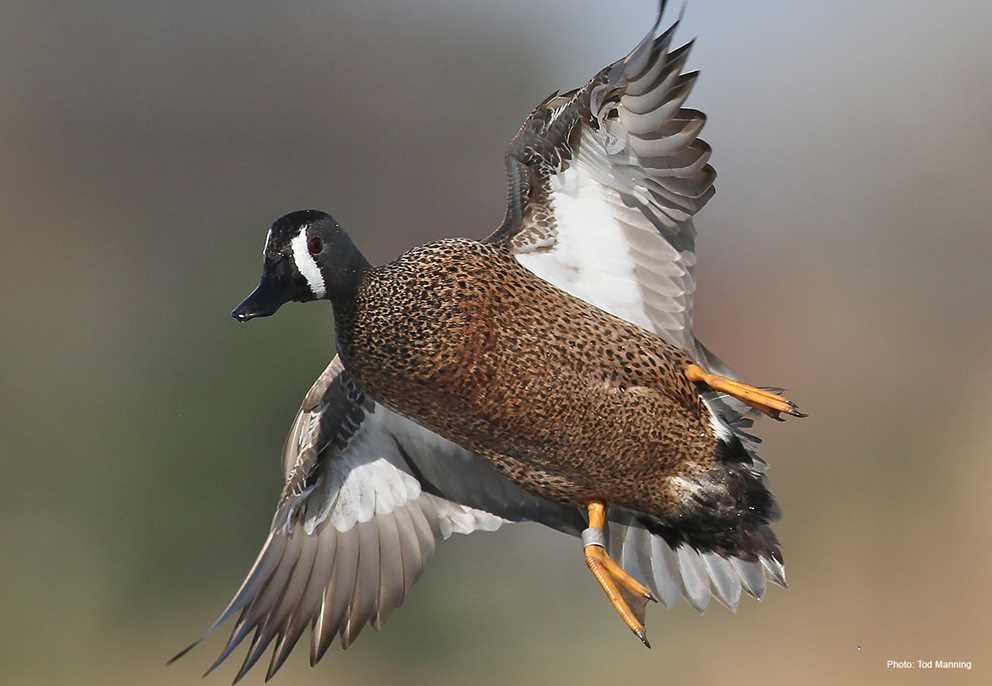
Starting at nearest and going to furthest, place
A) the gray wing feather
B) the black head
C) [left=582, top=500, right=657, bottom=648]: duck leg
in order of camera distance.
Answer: the black head, [left=582, top=500, right=657, bottom=648]: duck leg, the gray wing feather

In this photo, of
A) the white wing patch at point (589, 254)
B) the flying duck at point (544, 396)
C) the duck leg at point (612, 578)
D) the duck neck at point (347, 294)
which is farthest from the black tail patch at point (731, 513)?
the duck neck at point (347, 294)

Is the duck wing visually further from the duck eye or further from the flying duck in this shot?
the duck eye

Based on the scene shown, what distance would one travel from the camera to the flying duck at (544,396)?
1872 millimetres

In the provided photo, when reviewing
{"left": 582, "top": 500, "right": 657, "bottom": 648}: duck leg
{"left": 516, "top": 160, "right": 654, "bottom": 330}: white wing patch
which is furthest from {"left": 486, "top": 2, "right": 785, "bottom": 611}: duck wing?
{"left": 582, "top": 500, "right": 657, "bottom": 648}: duck leg

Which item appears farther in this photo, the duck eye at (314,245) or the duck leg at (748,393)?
the duck leg at (748,393)

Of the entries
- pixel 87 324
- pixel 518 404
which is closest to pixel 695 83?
pixel 518 404

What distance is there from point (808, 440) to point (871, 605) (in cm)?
51

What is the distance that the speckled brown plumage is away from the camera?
1.87 metres

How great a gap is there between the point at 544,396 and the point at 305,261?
42cm

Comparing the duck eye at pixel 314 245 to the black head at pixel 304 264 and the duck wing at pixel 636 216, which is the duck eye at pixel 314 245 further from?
the duck wing at pixel 636 216

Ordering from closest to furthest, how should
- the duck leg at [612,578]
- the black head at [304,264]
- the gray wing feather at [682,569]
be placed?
the black head at [304,264], the duck leg at [612,578], the gray wing feather at [682,569]

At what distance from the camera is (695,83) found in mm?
1886

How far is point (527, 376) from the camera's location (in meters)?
1.91

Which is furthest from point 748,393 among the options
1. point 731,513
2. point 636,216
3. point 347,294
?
point 347,294
